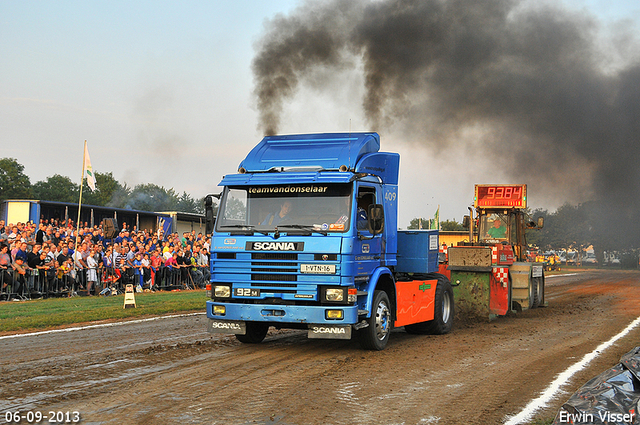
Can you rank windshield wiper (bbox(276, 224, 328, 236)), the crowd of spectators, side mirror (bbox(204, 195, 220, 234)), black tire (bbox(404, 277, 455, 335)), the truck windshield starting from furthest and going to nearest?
1. the crowd of spectators
2. black tire (bbox(404, 277, 455, 335))
3. side mirror (bbox(204, 195, 220, 234))
4. the truck windshield
5. windshield wiper (bbox(276, 224, 328, 236))

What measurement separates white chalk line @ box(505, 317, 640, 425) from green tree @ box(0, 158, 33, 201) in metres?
79.7

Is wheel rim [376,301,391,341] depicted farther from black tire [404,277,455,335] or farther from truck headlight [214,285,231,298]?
truck headlight [214,285,231,298]

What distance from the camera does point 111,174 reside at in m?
92.7

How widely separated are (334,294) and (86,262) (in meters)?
14.1

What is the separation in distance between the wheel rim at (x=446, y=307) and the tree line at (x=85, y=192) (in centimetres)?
Answer: 6194

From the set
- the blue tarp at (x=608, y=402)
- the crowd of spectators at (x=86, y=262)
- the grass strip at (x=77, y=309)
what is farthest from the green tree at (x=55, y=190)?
the blue tarp at (x=608, y=402)

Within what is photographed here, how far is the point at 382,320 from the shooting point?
10055 millimetres

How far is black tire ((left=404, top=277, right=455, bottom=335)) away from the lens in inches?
476

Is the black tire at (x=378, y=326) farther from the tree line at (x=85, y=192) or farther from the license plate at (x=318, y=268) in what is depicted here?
the tree line at (x=85, y=192)

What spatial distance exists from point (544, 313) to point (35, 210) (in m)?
20.2

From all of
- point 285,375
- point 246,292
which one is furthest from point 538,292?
point 285,375

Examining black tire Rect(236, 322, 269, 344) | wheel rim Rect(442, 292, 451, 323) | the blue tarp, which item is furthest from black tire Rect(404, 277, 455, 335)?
the blue tarp

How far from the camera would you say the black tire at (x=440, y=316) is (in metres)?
12.1

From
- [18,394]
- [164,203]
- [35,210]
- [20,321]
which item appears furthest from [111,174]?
[18,394]
